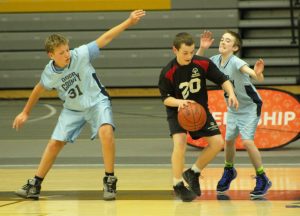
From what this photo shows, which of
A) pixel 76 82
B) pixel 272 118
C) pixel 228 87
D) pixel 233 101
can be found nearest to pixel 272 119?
pixel 272 118

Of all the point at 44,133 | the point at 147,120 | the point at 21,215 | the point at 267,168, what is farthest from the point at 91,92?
the point at 147,120

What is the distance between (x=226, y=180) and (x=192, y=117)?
78cm

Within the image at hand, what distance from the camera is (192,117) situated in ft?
20.6

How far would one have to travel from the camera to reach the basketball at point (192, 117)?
626 centimetres

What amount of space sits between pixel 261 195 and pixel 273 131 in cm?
323

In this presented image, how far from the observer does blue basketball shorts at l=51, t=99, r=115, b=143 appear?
6.61 metres

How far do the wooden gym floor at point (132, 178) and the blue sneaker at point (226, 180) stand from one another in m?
0.06

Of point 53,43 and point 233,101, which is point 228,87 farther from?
point 53,43

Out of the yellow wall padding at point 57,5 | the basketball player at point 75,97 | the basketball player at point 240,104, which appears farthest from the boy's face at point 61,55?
the yellow wall padding at point 57,5

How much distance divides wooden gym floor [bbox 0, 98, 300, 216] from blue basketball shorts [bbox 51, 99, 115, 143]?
50 centimetres

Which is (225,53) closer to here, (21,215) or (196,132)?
(196,132)

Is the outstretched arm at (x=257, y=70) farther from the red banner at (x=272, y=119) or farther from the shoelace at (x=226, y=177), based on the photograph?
the red banner at (x=272, y=119)

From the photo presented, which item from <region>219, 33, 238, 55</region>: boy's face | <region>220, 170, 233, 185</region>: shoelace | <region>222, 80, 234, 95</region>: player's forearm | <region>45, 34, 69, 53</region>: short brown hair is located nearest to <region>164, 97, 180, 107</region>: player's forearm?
<region>222, 80, 234, 95</region>: player's forearm

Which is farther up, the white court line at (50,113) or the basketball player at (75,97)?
the white court line at (50,113)
